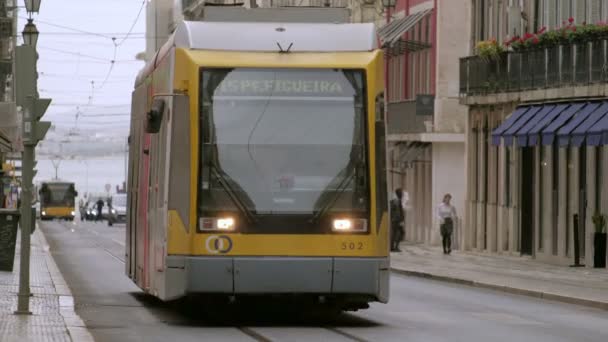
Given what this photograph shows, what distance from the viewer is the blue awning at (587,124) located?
39609mm

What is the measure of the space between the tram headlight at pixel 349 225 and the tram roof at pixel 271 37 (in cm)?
193

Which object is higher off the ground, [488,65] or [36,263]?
[488,65]

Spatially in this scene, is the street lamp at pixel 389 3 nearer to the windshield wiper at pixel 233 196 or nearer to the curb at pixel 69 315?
the curb at pixel 69 315

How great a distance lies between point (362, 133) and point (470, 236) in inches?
1336

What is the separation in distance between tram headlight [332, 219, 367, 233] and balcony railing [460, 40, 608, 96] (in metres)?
21.3

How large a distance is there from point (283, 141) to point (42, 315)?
356 cm

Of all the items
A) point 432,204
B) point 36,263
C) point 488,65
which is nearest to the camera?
point 36,263

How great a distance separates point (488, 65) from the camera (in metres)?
49.5

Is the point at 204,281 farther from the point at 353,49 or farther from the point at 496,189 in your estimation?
the point at 496,189

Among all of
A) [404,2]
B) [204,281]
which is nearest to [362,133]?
[204,281]

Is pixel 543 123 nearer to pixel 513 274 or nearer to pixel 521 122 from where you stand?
pixel 521 122

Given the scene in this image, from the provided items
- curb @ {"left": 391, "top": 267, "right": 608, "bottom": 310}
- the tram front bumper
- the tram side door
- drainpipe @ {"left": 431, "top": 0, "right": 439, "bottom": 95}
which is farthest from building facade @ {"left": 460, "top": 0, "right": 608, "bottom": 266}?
the tram front bumper

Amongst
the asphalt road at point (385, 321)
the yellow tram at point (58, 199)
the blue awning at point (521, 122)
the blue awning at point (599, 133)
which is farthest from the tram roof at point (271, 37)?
the yellow tram at point (58, 199)

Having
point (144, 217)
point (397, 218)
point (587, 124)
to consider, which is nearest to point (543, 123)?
point (587, 124)
